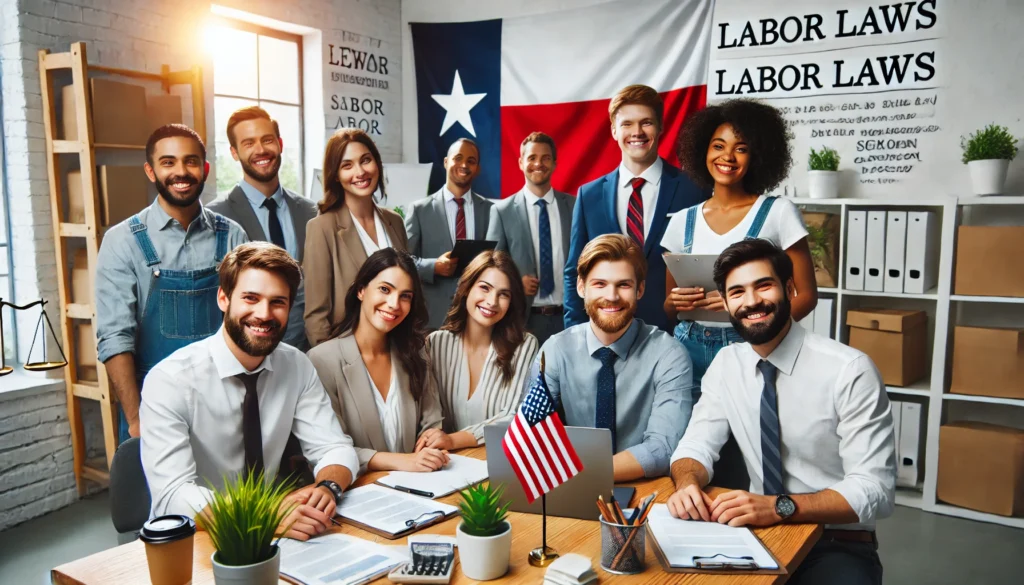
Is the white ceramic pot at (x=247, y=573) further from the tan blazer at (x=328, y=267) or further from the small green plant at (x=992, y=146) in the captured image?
the small green plant at (x=992, y=146)

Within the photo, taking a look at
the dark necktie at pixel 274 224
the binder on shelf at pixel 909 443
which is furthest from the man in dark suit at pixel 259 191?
the binder on shelf at pixel 909 443

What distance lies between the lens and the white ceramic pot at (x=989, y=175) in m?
3.84

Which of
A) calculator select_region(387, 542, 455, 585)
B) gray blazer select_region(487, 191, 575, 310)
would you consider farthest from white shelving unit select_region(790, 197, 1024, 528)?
calculator select_region(387, 542, 455, 585)

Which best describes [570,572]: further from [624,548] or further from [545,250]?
[545,250]

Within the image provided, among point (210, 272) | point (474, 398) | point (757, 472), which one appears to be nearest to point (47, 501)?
point (210, 272)

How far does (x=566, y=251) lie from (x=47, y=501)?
281 cm

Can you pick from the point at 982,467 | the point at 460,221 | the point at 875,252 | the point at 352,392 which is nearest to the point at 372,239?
the point at 460,221

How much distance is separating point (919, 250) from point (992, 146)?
0.58m

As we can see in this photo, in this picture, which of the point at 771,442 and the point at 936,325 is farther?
the point at 936,325

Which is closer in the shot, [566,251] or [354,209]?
[354,209]

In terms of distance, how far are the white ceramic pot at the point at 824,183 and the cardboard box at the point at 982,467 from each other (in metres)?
1.33

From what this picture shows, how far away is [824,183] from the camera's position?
14.3 feet

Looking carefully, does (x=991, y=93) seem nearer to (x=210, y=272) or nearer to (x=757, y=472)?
(x=757, y=472)

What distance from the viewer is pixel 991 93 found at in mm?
4070
